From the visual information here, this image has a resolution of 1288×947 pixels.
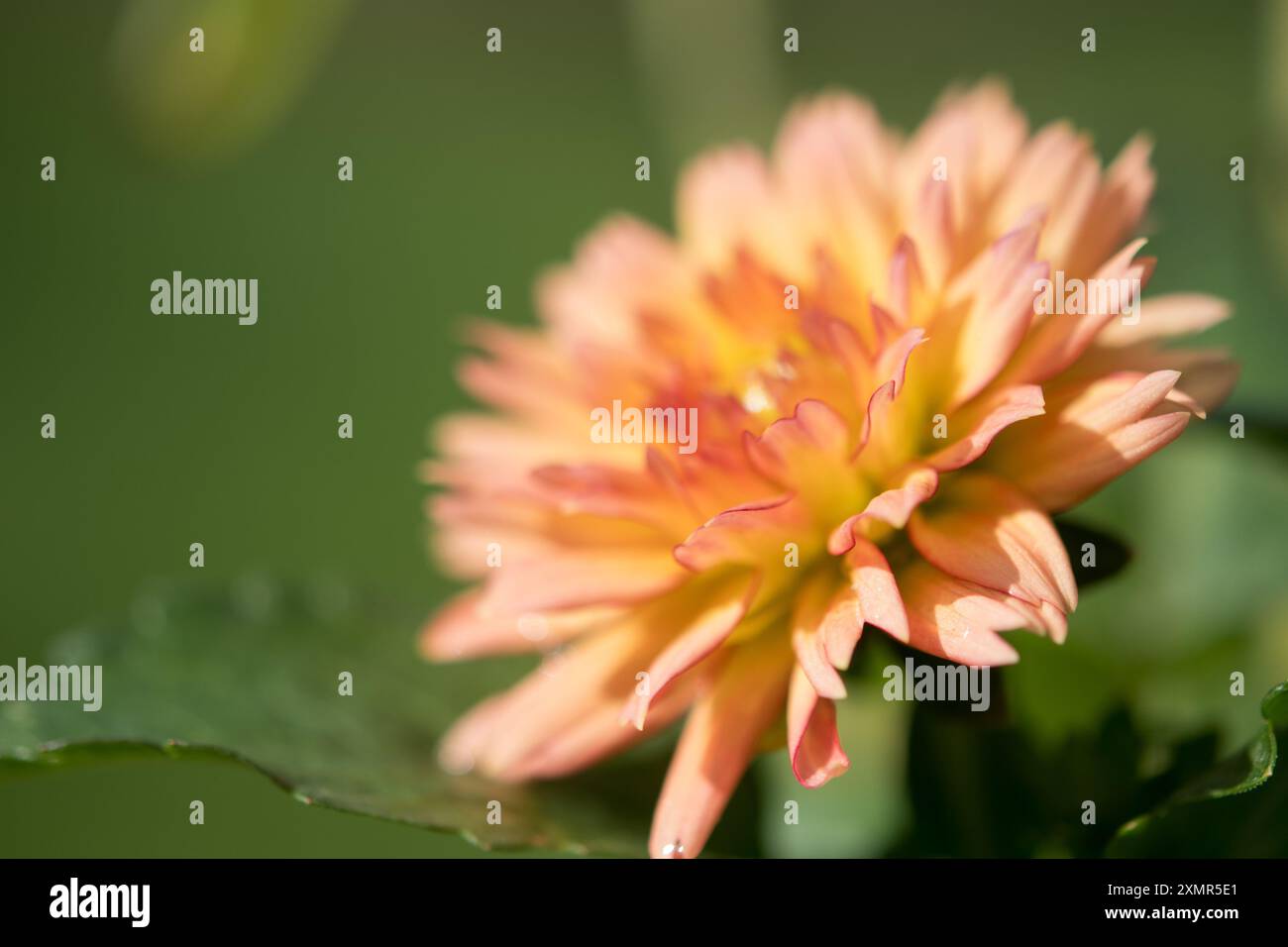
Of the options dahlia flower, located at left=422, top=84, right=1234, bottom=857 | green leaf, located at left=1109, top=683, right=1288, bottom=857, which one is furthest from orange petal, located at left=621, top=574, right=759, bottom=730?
green leaf, located at left=1109, top=683, right=1288, bottom=857

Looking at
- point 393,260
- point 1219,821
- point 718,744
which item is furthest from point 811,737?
point 393,260

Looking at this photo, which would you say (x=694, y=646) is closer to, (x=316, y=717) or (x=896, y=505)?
(x=896, y=505)

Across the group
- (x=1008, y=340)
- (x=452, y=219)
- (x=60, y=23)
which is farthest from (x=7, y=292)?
(x=1008, y=340)

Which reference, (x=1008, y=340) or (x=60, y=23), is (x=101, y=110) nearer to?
(x=60, y=23)

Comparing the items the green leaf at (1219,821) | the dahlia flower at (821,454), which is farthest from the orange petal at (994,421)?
the green leaf at (1219,821)

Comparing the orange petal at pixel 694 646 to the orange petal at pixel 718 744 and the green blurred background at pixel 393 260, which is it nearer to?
the orange petal at pixel 718 744
